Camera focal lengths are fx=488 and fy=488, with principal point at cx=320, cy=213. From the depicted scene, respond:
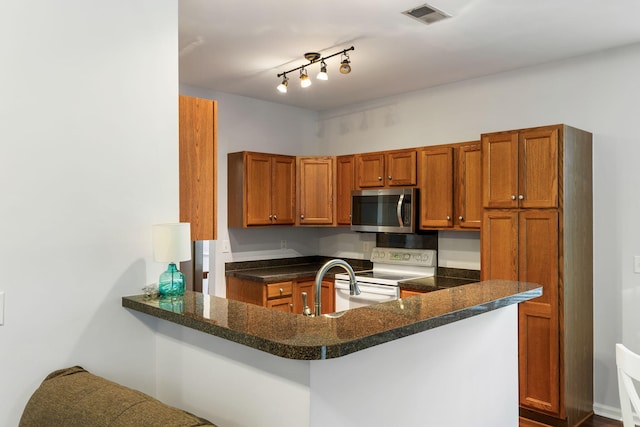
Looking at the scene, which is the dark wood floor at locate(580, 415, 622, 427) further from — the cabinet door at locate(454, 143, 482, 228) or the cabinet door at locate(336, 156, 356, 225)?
the cabinet door at locate(336, 156, 356, 225)

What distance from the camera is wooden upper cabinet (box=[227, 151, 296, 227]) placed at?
183 inches

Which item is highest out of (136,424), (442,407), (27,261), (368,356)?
(27,261)

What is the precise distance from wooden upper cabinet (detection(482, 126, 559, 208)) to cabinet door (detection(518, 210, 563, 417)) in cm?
12

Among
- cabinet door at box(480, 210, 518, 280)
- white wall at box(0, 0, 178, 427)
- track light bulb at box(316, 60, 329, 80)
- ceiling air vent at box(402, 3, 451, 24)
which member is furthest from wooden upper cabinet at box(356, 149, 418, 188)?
white wall at box(0, 0, 178, 427)

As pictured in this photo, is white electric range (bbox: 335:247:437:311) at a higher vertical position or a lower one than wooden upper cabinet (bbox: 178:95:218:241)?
lower

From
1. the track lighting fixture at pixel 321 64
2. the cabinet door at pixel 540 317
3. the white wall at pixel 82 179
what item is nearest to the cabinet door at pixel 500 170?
the cabinet door at pixel 540 317

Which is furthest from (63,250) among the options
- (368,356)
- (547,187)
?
(547,187)

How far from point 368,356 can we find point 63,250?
130 cm

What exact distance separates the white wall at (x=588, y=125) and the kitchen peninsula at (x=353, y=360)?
174 centimetres

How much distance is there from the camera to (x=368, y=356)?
1600 mm

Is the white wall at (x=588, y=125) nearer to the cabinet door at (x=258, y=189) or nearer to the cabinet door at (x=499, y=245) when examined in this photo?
the cabinet door at (x=258, y=189)

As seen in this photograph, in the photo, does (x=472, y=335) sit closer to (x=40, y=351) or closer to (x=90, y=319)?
(x=90, y=319)

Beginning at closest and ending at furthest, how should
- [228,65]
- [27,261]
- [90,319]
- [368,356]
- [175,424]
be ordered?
1. [175,424]
2. [368,356]
3. [27,261]
4. [90,319]
5. [228,65]

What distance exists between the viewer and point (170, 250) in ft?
6.68
